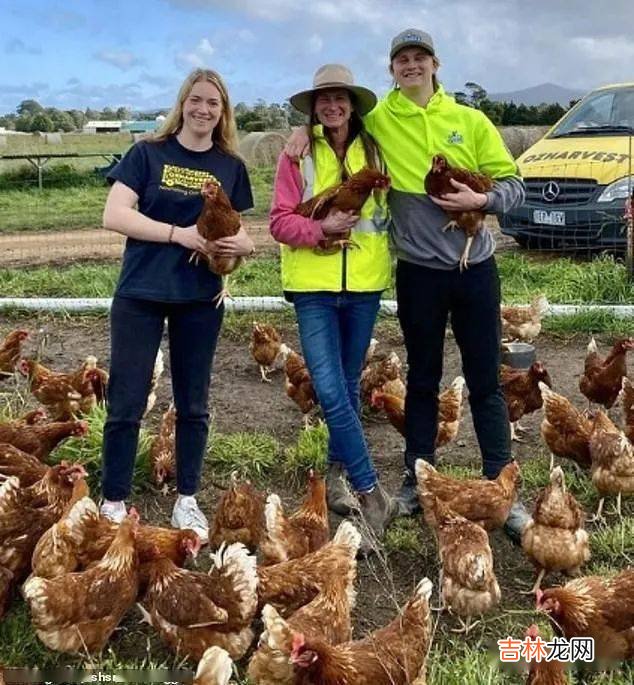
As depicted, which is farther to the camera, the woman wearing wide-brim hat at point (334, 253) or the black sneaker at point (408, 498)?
the black sneaker at point (408, 498)

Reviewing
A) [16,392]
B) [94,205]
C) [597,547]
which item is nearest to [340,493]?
[597,547]

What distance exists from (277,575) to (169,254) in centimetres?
147

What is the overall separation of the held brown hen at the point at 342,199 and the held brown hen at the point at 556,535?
1.49 meters

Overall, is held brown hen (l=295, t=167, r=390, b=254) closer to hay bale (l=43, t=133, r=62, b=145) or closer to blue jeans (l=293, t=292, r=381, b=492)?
blue jeans (l=293, t=292, r=381, b=492)

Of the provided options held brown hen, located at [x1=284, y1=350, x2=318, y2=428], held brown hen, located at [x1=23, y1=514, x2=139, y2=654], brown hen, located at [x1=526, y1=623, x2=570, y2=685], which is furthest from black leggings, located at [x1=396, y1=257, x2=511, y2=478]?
held brown hen, located at [x1=23, y1=514, x2=139, y2=654]

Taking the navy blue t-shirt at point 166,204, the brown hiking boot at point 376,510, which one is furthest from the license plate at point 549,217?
the navy blue t-shirt at point 166,204

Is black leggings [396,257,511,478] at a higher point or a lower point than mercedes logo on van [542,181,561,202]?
lower

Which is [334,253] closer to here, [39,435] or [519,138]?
[39,435]

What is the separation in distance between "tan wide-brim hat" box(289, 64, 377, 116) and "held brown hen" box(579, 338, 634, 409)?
2.60 m

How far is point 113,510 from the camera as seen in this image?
4.16 m

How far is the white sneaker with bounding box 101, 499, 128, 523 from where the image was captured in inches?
163

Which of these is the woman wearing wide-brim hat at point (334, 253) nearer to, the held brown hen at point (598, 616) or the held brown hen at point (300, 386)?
the held brown hen at point (598, 616)

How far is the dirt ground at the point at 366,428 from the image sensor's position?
3.85 metres

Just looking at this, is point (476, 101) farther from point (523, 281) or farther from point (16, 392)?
point (16, 392)
